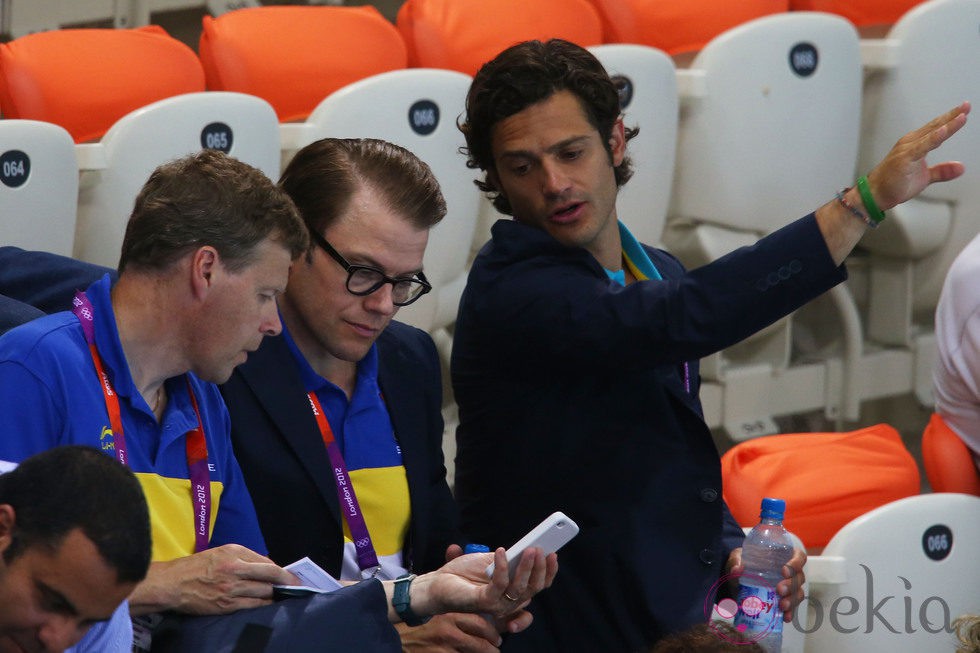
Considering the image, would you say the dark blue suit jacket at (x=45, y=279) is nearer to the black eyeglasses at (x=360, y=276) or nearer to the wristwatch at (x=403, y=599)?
the black eyeglasses at (x=360, y=276)

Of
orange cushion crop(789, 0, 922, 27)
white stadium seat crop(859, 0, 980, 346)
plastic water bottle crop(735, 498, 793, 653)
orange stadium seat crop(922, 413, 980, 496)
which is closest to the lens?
plastic water bottle crop(735, 498, 793, 653)

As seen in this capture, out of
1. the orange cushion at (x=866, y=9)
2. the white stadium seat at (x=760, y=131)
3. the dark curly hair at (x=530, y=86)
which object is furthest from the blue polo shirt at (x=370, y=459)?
the orange cushion at (x=866, y=9)

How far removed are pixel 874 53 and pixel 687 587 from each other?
2014mm

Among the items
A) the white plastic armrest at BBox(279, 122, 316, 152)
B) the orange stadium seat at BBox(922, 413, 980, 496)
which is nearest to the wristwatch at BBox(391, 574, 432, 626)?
the white plastic armrest at BBox(279, 122, 316, 152)

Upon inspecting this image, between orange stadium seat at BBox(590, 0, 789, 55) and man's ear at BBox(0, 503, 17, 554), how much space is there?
254cm

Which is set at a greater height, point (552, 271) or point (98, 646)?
point (552, 271)

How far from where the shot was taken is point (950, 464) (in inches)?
107

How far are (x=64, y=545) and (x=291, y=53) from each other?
1.94 meters

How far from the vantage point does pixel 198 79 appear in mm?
2918

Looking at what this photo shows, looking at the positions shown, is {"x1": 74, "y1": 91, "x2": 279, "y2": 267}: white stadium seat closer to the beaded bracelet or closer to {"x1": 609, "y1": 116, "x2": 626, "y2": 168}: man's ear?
{"x1": 609, "y1": 116, "x2": 626, "y2": 168}: man's ear

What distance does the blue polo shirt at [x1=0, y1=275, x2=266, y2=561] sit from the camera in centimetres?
145

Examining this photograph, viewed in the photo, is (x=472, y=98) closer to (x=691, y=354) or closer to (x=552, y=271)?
(x=552, y=271)

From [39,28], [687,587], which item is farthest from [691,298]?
[39,28]

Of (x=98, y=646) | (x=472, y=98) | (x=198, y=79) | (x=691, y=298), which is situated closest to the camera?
(x=98, y=646)
